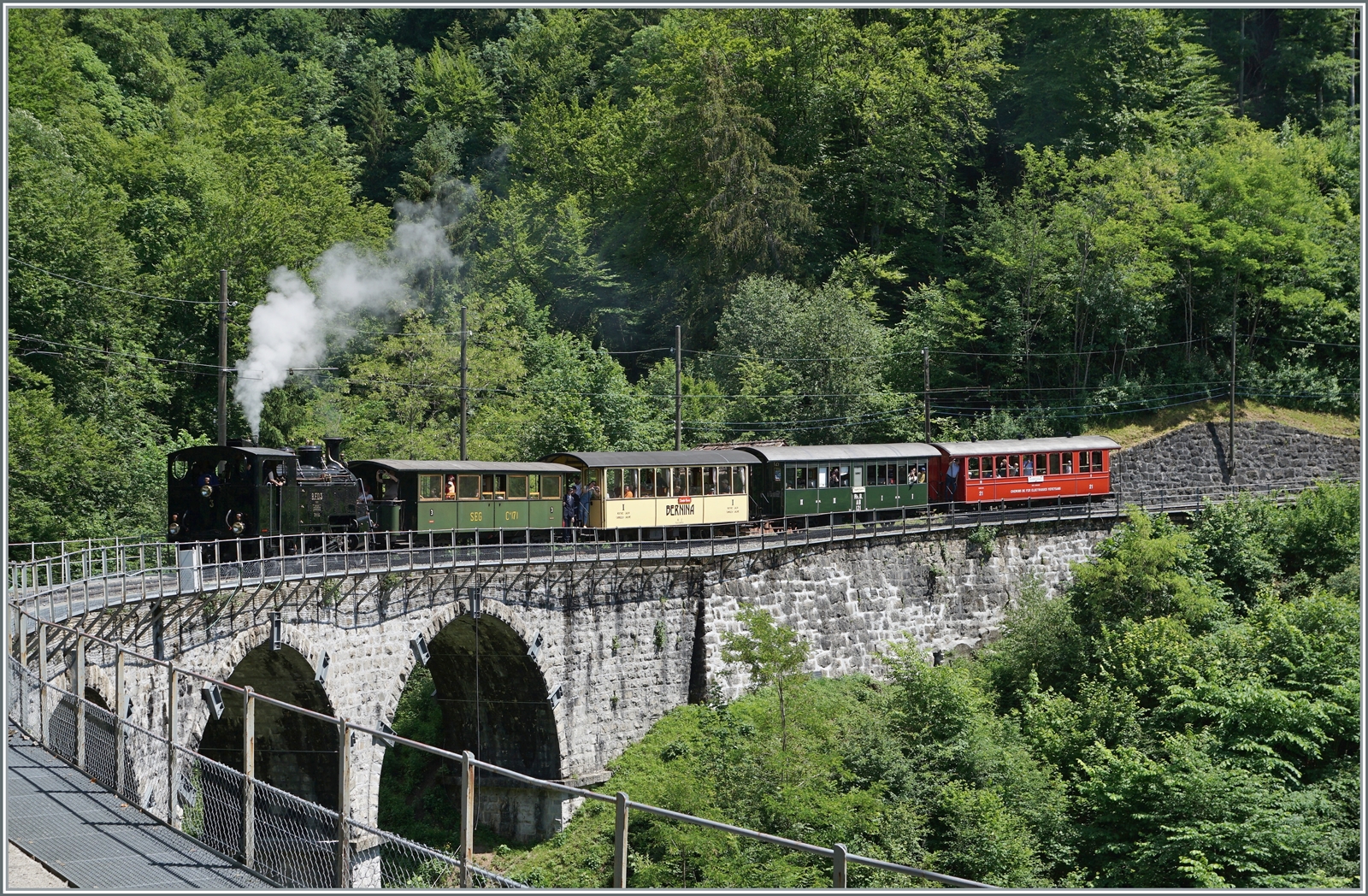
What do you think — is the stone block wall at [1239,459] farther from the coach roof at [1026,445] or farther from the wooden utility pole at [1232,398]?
the coach roof at [1026,445]

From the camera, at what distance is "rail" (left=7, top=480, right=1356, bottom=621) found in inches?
850

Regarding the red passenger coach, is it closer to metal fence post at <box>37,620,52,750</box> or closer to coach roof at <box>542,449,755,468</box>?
coach roof at <box>542,449,755,468</box>

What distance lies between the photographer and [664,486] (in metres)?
36.0

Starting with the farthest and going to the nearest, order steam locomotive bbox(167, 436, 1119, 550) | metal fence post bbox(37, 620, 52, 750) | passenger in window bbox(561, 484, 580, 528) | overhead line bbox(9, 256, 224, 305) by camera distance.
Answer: overhead line bbox(9, 256, 224, 305)
passenger in window bbox(561, 484, 580, 528)
steam locomotive bbox(167, 436, 1119, 550)
metal fence post bbox(37, 620, 52, 750)

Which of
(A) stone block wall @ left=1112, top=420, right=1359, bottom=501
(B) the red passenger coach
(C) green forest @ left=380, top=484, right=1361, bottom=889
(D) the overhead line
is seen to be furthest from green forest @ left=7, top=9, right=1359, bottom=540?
(C) green forest @ left=380, top=484, right=1361, bottom=889

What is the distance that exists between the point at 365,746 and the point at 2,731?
57.2 ft

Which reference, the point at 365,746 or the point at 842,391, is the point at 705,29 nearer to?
the point at 842,391

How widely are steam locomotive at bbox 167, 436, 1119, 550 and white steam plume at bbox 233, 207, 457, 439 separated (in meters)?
4.26

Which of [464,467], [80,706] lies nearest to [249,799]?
[80,706]

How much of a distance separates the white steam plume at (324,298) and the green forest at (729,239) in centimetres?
18

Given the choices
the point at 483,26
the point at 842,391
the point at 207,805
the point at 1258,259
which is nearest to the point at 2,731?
the point at 207,805

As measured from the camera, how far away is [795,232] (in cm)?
5953

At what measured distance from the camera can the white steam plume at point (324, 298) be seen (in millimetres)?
39031

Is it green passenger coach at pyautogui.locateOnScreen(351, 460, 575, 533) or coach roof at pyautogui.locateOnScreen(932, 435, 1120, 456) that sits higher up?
coach roof at pyautogui.locateOnScreen(932, 435, 1120, 456)
